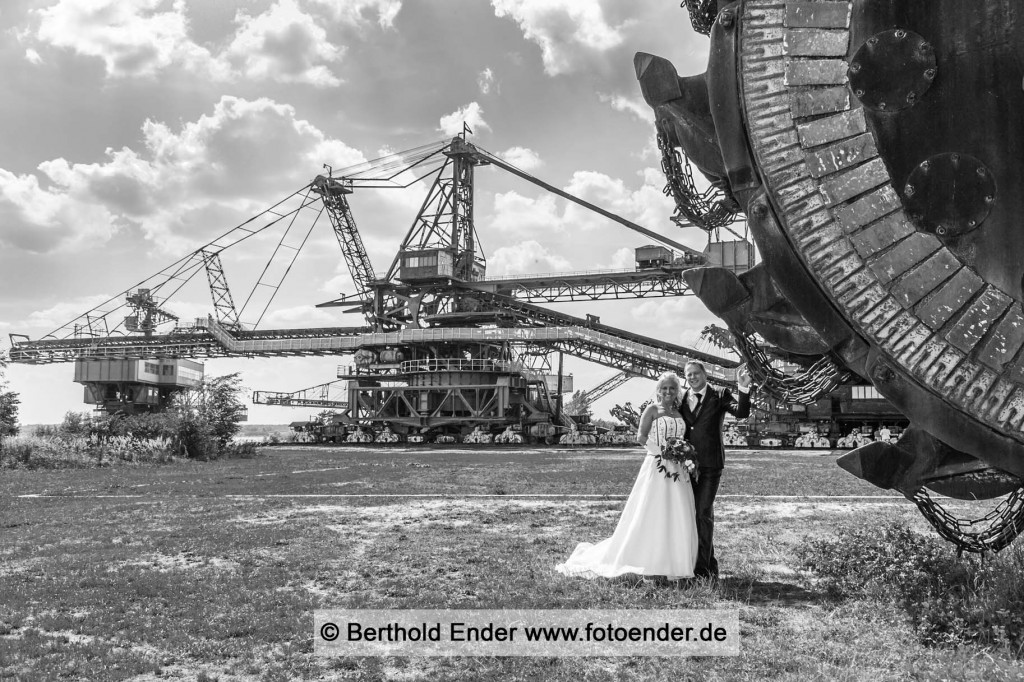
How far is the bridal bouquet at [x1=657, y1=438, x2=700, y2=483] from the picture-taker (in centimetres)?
748

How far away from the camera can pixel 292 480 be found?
20500 mm

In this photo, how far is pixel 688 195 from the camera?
148 inches

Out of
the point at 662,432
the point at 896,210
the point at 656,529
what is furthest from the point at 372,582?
the point at 896,210

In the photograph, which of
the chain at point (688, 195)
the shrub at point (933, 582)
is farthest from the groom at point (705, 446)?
the chain at point (688, 195)

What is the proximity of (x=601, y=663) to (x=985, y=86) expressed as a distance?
4123mm

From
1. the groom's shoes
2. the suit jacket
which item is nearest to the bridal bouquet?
the suit jacket

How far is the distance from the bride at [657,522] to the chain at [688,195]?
142 inches

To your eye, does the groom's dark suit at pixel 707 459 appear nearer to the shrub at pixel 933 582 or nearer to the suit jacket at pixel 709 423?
the suit jacket at pixel 709 423

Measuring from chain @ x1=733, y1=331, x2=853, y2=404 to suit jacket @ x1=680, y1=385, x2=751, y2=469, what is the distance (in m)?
4.03

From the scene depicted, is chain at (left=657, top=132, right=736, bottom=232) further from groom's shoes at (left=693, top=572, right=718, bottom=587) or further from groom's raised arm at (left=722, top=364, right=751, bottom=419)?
groom's shoes at (left=693, top=572, right=718, bottom=587)

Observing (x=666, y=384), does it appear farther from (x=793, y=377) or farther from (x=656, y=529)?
(x=793, y=377)

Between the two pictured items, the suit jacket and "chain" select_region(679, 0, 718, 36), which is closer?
"chain" select_region(679, 0, 718, 36)

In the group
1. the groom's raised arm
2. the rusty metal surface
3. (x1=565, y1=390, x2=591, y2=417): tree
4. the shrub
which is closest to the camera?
the rusty metal surface

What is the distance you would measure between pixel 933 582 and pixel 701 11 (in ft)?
17.1
